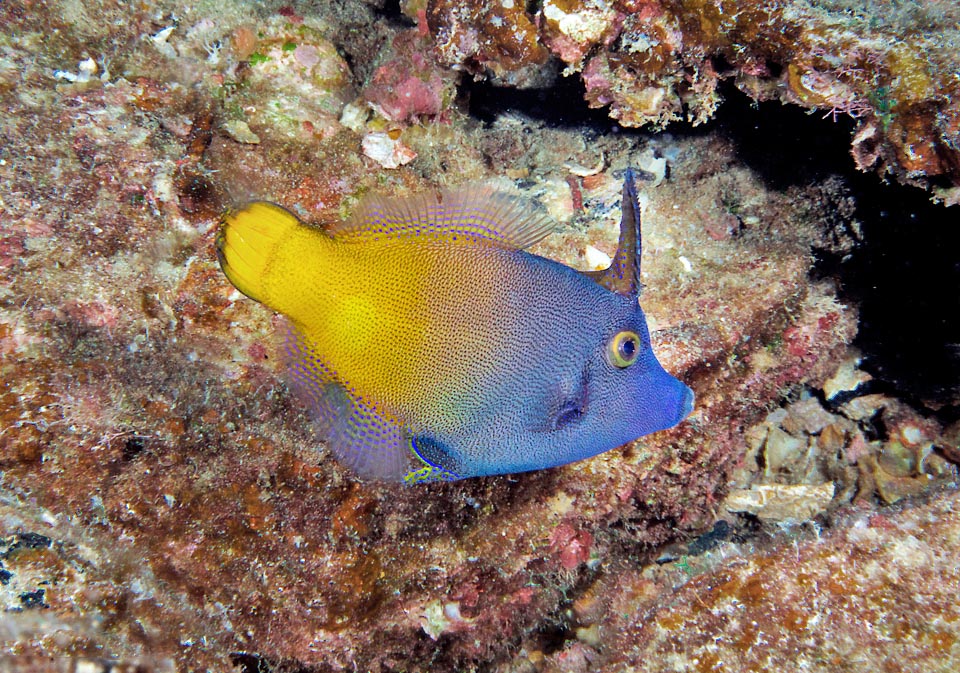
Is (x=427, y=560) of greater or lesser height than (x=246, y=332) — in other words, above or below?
below

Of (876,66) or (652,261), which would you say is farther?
(652,261)

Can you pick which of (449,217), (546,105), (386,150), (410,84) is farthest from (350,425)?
(546,105)

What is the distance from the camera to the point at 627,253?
7.14 ft

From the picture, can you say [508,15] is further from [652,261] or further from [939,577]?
[939,577]

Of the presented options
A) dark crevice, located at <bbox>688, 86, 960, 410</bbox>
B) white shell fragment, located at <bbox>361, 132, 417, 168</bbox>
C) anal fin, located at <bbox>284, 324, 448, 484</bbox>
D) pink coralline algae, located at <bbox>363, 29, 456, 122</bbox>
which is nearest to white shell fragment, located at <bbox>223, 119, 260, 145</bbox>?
white shell fragment, located at <bbox>361, 132, 417, 168</bbox>

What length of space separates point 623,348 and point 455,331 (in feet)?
2.49

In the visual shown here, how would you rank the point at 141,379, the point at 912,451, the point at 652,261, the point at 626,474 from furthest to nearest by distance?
the point at 912,451
the point at 652,261
the point at 626,474
the point at 141,379

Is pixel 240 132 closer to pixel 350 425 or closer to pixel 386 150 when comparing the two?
pixel 386 150

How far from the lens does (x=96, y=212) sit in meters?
3.08

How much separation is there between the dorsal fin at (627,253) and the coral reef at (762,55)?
1639 mm

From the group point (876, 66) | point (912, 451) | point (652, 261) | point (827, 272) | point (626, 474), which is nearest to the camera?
point (876, 66)

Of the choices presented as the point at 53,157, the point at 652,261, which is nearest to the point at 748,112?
the point at 652,261

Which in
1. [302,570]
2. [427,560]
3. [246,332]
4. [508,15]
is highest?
[508,15]

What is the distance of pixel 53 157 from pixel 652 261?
4.08m
